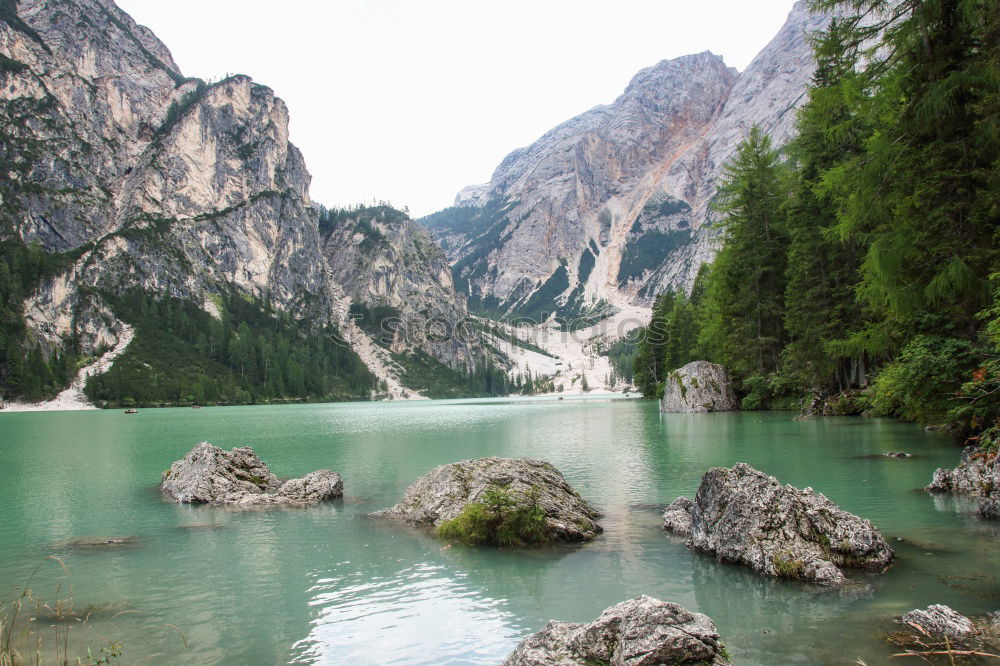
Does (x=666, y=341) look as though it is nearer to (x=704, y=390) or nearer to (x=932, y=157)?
(x=704, y=390)

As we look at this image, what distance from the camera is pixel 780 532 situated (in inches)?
394

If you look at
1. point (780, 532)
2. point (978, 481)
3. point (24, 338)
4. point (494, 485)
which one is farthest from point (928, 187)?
point (24, 338)

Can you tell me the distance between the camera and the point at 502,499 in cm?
1275

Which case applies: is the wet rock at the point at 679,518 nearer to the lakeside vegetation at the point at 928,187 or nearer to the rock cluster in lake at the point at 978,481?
the rock cluster in lake at the point at 978,481

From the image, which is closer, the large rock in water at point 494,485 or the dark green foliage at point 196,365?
the large rock in water at point 494,485

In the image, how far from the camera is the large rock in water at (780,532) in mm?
9453

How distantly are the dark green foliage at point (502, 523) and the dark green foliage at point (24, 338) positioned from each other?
162m

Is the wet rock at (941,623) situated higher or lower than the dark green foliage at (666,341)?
lower

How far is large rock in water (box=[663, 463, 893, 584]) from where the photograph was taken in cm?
945

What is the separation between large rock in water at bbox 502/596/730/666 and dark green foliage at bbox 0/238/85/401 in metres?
168

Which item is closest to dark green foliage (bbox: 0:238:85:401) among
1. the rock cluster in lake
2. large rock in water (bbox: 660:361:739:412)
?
large rock in water (bbox: 660:361:739:412)

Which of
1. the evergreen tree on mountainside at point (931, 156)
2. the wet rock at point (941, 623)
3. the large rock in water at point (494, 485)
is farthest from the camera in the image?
the large rock in water at point (494, 485)

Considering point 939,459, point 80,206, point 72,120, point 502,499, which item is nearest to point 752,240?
point 939,459

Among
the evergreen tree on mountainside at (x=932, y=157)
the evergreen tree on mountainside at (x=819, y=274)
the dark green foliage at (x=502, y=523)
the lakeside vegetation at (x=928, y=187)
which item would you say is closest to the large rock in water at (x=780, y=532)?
the dark green foliage at (x=502, y=523)
